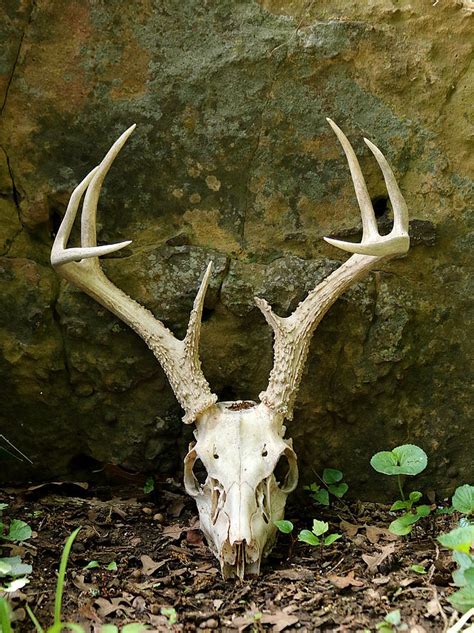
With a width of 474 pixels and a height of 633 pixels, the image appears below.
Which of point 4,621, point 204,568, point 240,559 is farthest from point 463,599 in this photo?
point 4,621

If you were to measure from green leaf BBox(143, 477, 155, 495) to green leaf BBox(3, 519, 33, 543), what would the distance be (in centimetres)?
81

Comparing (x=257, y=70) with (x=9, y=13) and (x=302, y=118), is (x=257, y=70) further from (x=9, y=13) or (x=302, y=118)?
(x=9, y=13)

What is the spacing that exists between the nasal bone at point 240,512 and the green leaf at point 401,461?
0.60 metres

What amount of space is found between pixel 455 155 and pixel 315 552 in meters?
1.94

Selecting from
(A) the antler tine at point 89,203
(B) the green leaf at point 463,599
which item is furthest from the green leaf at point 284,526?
(A) the antler tine at point 89,203

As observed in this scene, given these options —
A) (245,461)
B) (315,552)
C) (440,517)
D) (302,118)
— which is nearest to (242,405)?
(245,461)

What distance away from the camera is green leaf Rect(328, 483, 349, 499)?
3.68 metres

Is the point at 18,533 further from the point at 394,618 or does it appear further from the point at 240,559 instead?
the point at 394,618

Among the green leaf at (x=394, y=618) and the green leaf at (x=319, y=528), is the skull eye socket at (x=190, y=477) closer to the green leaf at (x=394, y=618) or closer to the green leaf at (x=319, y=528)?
the green leaf at (x=319, y=528)

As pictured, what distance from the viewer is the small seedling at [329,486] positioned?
3682 mm

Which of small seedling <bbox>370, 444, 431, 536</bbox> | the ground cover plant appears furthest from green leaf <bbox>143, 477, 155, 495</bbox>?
small seedling <bbox>370, 444, 431, 536</bbox>

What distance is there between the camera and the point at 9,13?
3533 millimetres

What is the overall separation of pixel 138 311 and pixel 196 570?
3.74 ft

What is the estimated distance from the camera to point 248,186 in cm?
367
